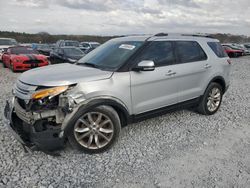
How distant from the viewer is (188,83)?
4.40 metres

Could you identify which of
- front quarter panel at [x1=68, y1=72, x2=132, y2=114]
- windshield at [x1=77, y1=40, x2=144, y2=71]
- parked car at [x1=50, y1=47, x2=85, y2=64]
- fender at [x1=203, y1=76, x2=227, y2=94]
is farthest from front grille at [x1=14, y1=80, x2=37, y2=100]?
parked car at [x1=50, y1=47, x2=85, y2=64]

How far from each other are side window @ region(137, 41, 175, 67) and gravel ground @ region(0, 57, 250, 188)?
4.24ft

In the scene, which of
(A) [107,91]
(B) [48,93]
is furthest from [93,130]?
(B) [48,93]

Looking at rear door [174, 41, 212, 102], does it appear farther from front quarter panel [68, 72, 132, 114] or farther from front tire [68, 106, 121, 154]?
front tire [68, 106, 121, 154]

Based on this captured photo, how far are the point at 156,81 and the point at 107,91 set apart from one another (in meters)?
0.99

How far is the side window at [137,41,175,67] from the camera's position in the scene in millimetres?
3777

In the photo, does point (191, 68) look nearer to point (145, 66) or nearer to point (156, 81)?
point (156, 81)

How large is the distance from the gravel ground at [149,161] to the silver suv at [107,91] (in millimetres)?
284

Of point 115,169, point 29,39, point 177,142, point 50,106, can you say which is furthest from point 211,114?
point 29,39

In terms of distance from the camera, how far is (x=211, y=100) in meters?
5.05

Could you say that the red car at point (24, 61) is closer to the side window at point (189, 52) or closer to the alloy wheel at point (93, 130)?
the side window at point (189, 52)

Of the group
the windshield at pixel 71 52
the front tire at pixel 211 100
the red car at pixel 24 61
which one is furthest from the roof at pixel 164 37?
the windshield at pixel 71 52

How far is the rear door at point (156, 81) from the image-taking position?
3.63 meters

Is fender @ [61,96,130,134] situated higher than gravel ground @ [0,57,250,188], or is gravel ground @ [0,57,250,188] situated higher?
fender @ [61,96,130,134]
